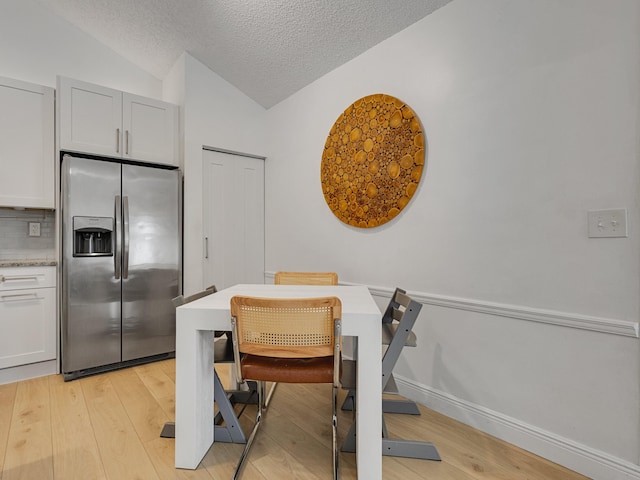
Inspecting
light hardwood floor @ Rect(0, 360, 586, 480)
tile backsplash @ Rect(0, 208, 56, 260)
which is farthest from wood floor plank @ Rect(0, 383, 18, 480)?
tile backsplash @ Rect(0, 208, 56, 260)

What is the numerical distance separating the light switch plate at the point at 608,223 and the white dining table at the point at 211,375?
3.45ft

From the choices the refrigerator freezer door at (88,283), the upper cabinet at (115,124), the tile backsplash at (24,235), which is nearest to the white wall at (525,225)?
the upper cabinet at (115,124)

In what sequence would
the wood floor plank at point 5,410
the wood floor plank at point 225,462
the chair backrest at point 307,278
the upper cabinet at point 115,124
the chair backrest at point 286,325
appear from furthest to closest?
1. the upper cabinet at point 115,124
2. the chair backrest at point 307,278
3. the wood floor plank at point 5,410
4. the wood floor plank at point 225,462
5. the chair backrest at point 286,325

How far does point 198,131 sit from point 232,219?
3.08 ft

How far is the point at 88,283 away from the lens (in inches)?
104

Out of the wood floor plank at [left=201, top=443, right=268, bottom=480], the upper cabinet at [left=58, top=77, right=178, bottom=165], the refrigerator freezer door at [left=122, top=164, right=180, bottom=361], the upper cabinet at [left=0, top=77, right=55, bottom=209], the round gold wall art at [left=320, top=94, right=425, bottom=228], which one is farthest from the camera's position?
the refrigerator freezer door at [left=122, top=164, right=180, bottom=361]

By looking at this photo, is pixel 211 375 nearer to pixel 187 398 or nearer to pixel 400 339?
pixel 187 398

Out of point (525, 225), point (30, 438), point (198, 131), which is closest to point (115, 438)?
point (30, 438)

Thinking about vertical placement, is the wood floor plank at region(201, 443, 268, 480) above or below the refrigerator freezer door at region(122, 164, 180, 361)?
below

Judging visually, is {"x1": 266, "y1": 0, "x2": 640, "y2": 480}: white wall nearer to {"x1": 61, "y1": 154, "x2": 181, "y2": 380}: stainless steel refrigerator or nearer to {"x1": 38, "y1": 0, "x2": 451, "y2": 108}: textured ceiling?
{"x1": 38, "y1": 0, "x2": 451, "y2": 108}: textured ceiling

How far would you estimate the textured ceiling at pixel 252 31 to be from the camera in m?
2.36

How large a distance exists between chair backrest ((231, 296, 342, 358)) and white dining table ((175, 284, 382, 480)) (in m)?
0.10

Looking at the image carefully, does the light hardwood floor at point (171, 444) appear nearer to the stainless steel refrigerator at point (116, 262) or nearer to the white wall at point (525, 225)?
the white wall at point (525, 225)

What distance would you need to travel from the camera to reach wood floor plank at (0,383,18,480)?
1.73 meters
